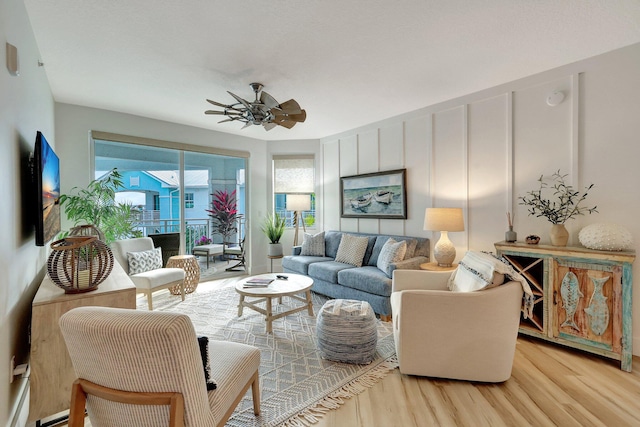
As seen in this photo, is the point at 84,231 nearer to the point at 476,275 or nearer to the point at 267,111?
the point at 267,111

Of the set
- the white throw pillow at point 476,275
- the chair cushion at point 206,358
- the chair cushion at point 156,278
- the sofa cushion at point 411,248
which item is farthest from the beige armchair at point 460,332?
the chair cushion at point 156,278

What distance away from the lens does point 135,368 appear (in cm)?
107

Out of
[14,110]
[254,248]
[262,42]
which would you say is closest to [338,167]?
[254,248]

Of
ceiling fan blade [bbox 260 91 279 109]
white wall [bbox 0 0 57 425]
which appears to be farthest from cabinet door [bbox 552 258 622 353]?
white wall [bbox 0 0 57 425]

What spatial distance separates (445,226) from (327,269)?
1.57 m

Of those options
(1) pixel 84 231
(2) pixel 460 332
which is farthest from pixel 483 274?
(1) pixel 84 231

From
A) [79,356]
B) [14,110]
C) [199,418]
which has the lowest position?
[199,418]

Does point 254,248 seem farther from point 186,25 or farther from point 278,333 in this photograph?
point 186,25

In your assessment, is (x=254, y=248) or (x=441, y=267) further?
(x=254, y=248)

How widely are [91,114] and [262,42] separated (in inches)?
116

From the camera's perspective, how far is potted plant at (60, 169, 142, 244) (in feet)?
11.4

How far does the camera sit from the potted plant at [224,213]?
5184 millimetres

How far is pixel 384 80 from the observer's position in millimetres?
3039

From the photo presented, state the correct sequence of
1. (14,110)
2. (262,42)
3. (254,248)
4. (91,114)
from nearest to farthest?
(14,110) < (262,42) < (91,114) < (254,248)
